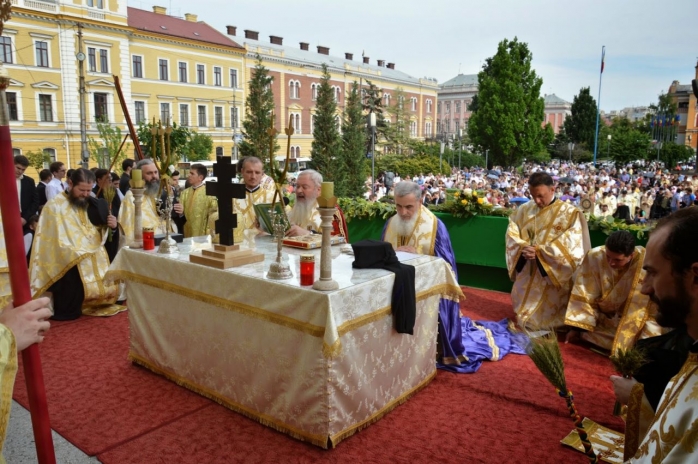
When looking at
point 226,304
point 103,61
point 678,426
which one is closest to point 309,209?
point 226,304

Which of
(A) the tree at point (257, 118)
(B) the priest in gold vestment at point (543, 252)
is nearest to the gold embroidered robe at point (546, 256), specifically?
(B) the priest in gold vestment at point (543, 252)

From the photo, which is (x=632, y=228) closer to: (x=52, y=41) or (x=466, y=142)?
(x=52, y=41)

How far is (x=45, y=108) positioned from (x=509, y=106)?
32517mm

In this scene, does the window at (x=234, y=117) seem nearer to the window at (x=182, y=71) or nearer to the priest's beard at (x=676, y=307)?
the window at (x=182, y=71)

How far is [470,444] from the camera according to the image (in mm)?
3670

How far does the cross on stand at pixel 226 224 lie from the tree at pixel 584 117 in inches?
2684

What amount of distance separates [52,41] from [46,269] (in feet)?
105

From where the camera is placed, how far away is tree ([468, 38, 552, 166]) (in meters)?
42.9

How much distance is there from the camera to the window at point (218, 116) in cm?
4347

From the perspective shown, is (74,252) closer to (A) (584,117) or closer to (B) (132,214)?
(B) (132,214)

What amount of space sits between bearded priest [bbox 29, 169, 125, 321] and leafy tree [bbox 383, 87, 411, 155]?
142ft

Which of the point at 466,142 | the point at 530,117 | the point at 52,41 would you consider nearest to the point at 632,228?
the point at 52,41

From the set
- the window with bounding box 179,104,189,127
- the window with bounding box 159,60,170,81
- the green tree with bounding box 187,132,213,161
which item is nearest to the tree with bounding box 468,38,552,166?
the green tree with bounding box 187,132,213,161

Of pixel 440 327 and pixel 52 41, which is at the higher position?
pixel 52 41
